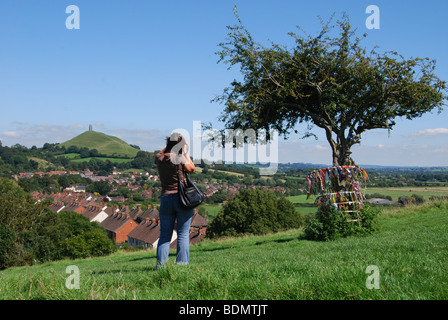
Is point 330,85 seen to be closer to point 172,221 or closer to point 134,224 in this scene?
point 172,221

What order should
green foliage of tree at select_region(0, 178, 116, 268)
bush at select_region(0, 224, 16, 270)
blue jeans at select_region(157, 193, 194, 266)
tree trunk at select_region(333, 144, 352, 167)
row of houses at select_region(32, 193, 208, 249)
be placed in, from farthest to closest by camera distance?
1. row of houses at select_region(32, 193, 208, 249)
2. green foliage of tree at select_region(0, 178, 116, 268)
3. bush at select_region(0, 224, 16, 270)
4. tree trunk at select_region(333, 144, 352, 167)
5. blue jeans at select_region(157, 193, 194, 266)

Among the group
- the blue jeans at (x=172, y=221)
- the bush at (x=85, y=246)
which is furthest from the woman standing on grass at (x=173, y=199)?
the bush at (x=85, y=246)

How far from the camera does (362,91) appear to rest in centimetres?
1368

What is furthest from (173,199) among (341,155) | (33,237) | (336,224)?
(33,237)

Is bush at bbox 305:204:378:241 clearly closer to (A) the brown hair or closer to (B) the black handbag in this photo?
(B) the black handbag

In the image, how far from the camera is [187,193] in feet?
19.3

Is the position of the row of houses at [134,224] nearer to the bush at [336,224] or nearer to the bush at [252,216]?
the bush at [252,216]

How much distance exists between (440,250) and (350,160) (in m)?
7.87

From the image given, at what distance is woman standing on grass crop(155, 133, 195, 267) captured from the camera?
5949 millimetres

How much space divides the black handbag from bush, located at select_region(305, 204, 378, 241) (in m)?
8.18

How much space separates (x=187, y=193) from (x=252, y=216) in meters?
45.9

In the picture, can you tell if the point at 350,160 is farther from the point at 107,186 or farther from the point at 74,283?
the point at 107,186

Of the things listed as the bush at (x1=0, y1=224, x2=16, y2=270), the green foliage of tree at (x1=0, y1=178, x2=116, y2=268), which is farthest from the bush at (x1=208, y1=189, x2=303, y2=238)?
the bush at (x1=0, y1=224, x2=16, y2=270)
